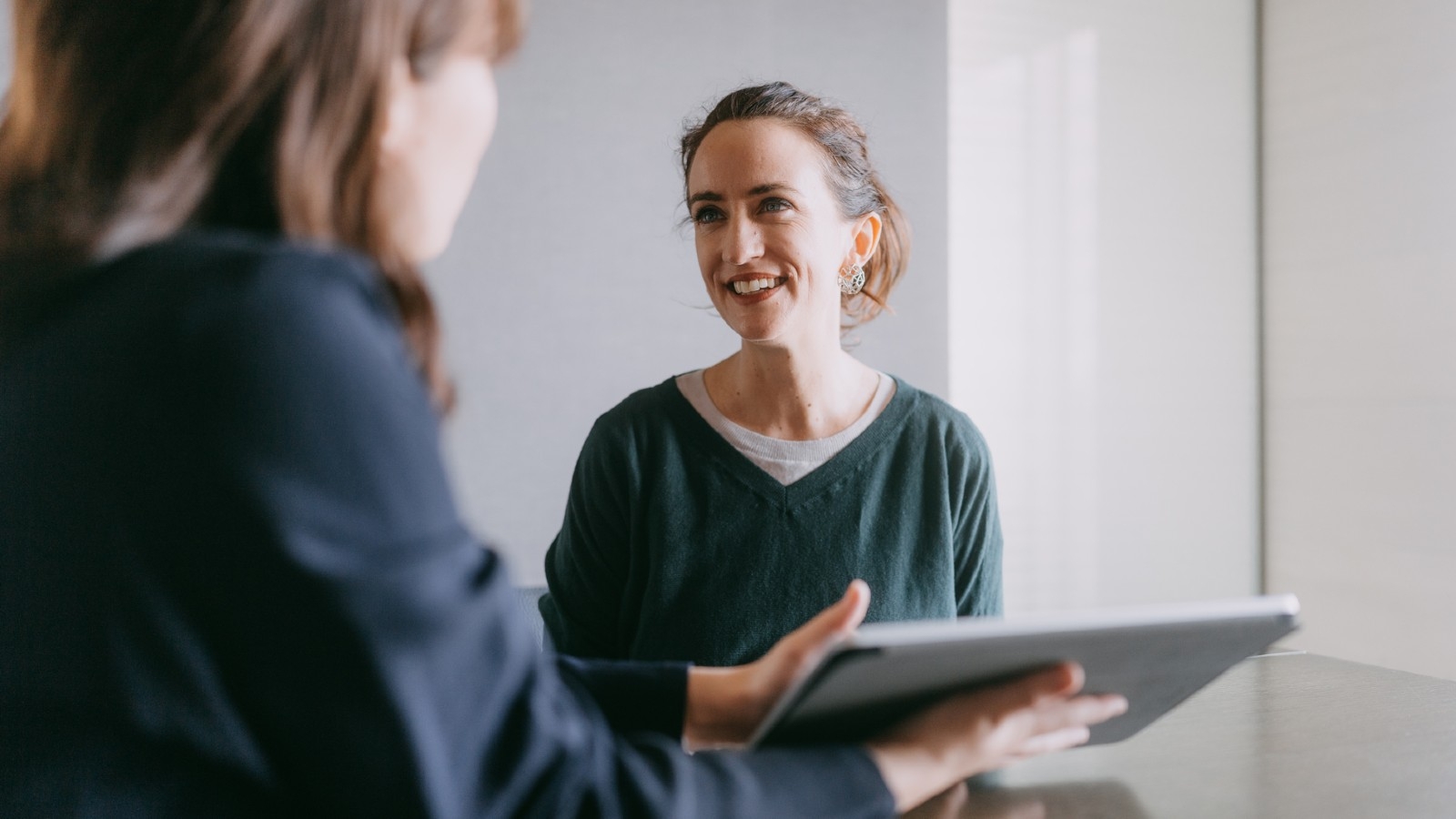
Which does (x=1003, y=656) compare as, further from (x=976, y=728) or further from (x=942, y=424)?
(x=942, y=424)

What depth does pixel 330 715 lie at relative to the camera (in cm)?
52

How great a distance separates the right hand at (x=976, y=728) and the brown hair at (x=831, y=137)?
3.39ft

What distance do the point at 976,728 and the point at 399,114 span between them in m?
0.56

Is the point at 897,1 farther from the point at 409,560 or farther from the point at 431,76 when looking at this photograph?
the point at 409,560

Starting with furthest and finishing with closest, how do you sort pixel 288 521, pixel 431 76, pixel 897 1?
pixel 897 1 < pixel 431 76 < pixel 288 521

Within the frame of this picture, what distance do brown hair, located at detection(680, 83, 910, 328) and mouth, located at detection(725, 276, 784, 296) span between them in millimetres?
174

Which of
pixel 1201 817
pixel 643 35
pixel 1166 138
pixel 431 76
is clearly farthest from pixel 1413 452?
pixel 431 76

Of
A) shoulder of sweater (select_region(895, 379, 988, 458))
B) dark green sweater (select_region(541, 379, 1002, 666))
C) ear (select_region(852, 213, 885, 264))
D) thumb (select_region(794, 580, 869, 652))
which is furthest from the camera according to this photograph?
ear (select_region(852, 213, 885, 264))

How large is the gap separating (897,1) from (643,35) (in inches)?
29.8

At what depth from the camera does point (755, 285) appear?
1624mm

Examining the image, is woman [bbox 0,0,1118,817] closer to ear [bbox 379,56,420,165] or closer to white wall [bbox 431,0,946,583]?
ear [bbox 379,56,420,165]

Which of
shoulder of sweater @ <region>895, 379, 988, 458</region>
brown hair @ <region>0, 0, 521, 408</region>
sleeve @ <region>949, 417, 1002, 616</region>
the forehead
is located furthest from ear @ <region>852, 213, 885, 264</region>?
brown hair @ <region>0, 0, 521, 408</region>

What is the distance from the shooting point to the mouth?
63.8 inches

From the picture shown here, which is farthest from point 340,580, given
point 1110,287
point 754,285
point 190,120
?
point 1110,287
